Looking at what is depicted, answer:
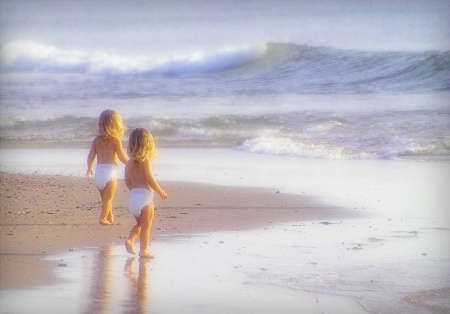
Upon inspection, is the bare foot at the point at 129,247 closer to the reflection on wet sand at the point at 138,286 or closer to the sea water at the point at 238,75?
the reflection on wet sand at the point at 138,286

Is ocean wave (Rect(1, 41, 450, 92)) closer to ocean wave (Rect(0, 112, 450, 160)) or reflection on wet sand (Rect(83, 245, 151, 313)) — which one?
ocean wave (Rect(0, 112, 450, 160))

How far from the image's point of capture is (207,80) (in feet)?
90.0

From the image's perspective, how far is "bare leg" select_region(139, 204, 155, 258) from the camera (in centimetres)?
683

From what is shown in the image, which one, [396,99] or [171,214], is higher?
[396,99]

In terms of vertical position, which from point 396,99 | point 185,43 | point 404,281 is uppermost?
point 185,43

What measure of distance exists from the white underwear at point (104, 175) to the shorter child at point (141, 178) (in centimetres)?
103

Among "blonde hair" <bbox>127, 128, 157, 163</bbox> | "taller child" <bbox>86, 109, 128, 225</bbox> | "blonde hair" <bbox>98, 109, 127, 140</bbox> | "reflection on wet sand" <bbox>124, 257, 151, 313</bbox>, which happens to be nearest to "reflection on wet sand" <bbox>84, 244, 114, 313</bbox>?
"reflection on wet sand" <bbox>124, 257, 151, 313</bbox>

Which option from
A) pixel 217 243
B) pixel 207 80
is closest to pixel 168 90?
pixel 207 80

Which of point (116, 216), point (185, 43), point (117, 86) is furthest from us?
point (185, 43)

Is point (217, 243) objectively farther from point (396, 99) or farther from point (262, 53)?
point (262, 53)

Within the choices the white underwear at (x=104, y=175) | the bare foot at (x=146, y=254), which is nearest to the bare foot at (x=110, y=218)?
the white underwear at (x=104, y=175)

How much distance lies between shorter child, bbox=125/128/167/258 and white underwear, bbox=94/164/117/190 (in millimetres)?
1025

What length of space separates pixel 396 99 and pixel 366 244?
14.3m

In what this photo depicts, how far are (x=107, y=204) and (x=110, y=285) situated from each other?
225cm
